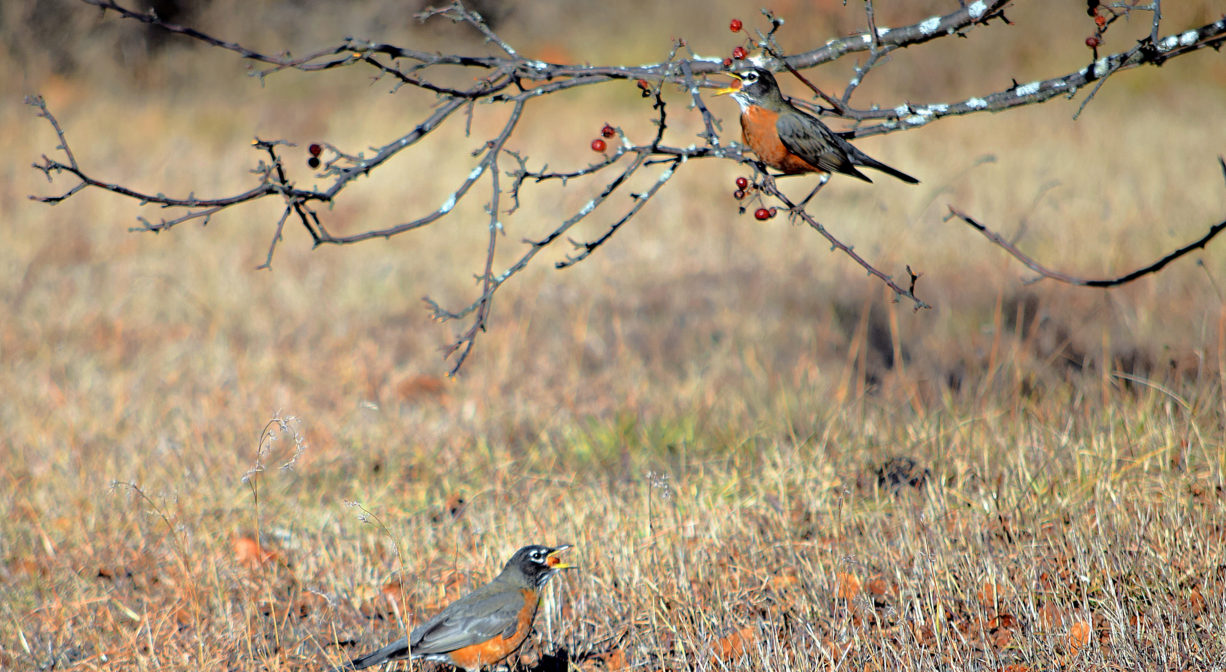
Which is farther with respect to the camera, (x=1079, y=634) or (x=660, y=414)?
(x=660, y=414)

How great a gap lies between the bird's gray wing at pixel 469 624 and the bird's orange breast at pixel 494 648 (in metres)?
0.02

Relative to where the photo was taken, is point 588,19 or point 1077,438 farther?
point 588,19

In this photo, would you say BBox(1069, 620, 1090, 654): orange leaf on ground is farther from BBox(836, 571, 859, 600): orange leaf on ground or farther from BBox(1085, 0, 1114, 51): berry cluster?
BBox(1085, 0, 1114, 51): berry cluster

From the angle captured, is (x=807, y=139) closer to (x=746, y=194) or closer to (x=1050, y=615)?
(x=746, y=194)

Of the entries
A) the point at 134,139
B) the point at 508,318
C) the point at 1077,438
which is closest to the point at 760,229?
the point at 508,318

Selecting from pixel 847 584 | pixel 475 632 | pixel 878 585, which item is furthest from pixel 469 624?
pixel 878 585

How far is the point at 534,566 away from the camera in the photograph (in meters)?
3.10

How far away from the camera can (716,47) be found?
15.2 metres

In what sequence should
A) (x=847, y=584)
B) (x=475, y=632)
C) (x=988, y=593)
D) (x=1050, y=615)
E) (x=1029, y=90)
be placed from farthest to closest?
(x=847, y=584) < (x=988, y=593) < (x=1050, y=615) < (x=475, y=632) < (x=1029, y=90)

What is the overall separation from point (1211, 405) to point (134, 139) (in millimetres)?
13100

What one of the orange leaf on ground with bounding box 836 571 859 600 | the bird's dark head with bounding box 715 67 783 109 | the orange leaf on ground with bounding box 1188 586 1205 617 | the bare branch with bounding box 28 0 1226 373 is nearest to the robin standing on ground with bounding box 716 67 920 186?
the bird's dark head with bounding box 715 67 783 109

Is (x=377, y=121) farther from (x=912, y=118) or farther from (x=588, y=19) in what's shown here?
(x=912, y=118)

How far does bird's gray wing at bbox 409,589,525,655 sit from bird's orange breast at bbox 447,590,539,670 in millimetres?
17

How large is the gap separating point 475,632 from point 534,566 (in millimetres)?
309
